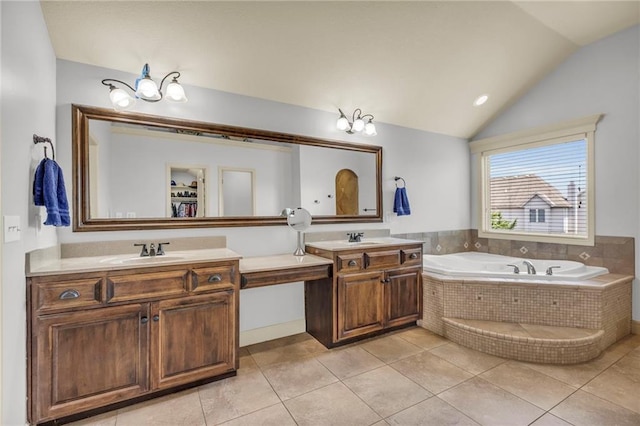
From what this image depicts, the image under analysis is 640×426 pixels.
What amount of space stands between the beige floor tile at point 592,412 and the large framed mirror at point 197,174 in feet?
7.14

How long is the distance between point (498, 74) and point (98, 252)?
4091 mm

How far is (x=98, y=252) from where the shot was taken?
2.18 m

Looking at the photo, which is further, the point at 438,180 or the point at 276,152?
the point at 438,180

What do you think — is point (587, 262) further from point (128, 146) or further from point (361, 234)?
point (128, 146)

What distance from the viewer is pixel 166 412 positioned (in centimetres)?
180

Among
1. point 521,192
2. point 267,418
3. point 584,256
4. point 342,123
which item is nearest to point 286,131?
point 342,123

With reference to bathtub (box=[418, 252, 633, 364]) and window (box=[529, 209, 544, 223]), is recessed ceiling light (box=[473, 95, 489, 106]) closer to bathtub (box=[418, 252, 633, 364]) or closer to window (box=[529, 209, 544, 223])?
window (box=[529, 209, 544, 223])

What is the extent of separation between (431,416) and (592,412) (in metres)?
0.94

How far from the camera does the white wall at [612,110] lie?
2908mm

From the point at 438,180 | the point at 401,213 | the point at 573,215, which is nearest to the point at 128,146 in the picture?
the point at 401,213

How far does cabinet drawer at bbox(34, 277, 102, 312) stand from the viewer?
1605mm

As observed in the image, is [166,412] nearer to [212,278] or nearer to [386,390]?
[212,278]

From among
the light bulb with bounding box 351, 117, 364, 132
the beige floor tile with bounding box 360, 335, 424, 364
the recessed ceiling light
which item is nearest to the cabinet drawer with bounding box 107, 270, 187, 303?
the beige floor tile with bounding box 360, 335, 424, 364

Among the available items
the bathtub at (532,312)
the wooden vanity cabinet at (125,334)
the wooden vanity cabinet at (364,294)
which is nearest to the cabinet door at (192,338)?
the wooden vanity cabinet at (125,334)
